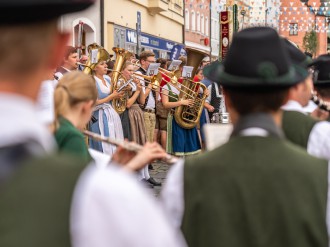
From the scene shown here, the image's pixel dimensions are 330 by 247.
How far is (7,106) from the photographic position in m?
1.39

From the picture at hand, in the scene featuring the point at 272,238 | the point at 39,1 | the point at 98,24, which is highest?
the point at 98,24

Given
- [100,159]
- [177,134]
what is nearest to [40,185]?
[100,159]

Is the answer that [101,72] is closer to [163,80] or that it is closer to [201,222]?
[163,80]

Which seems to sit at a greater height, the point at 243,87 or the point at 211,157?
the point at 243,87

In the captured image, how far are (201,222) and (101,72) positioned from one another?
705cm

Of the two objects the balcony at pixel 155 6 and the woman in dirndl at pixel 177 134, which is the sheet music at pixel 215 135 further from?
the balcony at pixel 155 6

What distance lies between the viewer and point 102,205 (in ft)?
4.42

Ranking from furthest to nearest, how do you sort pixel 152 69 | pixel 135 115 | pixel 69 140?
1. pixel 152 69
2. pixel 135 115
3. pixel 69 140

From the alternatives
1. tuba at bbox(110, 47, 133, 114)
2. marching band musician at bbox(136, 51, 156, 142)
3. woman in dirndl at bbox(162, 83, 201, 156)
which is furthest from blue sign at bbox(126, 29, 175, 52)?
tuba at bbox(110, 47, 133, 114)

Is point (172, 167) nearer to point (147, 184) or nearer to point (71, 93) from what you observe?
point (71, 93)

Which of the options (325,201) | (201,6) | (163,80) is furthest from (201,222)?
(201,6)

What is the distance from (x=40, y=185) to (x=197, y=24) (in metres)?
45.0

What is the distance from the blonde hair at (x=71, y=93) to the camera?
3768 millimetres

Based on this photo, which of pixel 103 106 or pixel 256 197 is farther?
pixel 103 106
